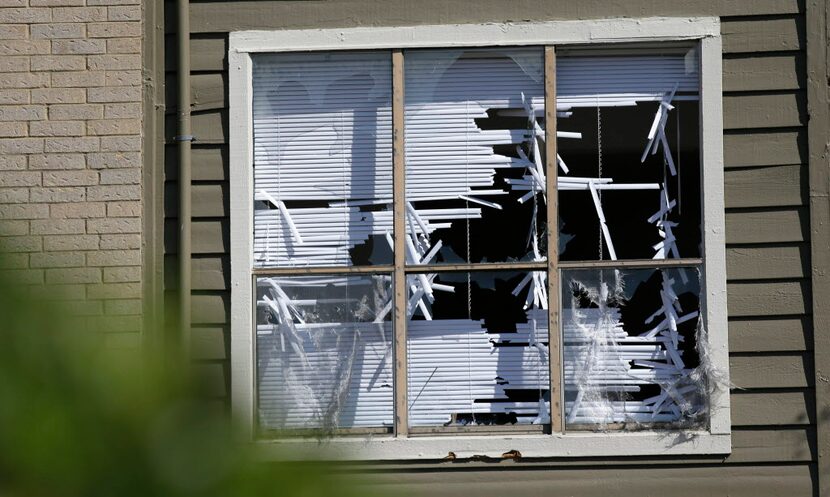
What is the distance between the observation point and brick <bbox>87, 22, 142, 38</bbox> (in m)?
4.86

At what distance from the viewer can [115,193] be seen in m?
4.80

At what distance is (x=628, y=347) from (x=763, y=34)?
1.58m

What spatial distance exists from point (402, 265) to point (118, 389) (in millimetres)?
4243

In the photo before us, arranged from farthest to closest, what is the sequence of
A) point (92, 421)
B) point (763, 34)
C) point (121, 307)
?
point (763, 34) → point (121, 307) → point (92, 421)

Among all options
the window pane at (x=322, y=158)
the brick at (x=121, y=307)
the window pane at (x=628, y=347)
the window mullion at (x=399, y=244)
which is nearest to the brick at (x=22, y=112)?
the window pane at (x=322, y=158)

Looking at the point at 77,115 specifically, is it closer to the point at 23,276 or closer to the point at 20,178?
the point at 20,178

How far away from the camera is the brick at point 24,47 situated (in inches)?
191

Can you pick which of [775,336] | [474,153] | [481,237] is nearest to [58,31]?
[474,153]

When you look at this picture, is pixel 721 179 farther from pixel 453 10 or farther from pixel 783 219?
pixel 453 10

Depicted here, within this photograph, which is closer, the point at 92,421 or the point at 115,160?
the point at 92,421

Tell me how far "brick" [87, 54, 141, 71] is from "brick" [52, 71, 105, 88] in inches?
1.5

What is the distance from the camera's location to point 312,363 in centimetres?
479

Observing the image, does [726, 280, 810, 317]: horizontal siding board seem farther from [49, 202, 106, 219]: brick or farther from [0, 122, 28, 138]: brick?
[0, 122, 28, 138]: brick

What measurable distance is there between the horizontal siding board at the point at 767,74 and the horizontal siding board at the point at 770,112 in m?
0.05
